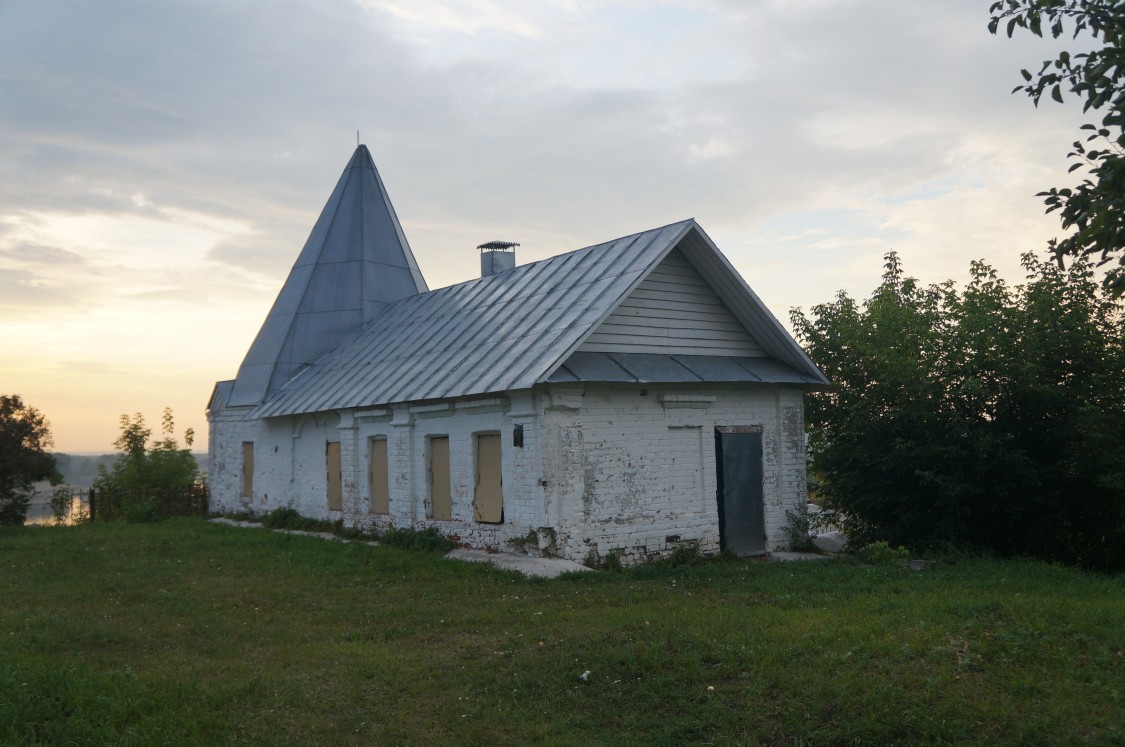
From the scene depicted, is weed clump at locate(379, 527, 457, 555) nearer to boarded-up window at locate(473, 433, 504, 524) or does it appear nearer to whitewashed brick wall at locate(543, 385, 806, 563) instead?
boarded-up window at locate(473, 433, 504, 524)

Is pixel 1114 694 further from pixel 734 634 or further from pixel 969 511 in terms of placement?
pixel 969 511

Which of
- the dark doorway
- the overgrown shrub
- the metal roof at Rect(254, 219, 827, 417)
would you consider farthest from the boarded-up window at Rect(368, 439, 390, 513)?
the overgrown shrub

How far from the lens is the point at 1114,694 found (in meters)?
6.04

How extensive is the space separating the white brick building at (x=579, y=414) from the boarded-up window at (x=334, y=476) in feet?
0.15

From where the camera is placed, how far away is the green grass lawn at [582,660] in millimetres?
5973

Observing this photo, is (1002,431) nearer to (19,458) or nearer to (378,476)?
(378,476)

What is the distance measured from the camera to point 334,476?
61.8ft

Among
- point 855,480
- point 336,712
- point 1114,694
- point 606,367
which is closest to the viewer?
point 1114,694

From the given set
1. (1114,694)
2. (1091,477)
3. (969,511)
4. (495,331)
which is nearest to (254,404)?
(495,331)

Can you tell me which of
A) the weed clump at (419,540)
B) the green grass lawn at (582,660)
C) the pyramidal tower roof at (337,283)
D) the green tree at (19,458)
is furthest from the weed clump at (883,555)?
the green tree at (19,458)

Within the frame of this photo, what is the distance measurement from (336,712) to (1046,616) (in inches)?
248

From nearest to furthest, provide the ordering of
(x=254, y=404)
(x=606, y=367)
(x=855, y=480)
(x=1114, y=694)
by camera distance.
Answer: (x=1114, y=694)
(x=606, y=367)
(x=855, y=480)
(x=254, y=404)

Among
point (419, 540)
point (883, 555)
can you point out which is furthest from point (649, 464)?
point (419, 540)

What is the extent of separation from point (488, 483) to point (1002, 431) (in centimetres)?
871
